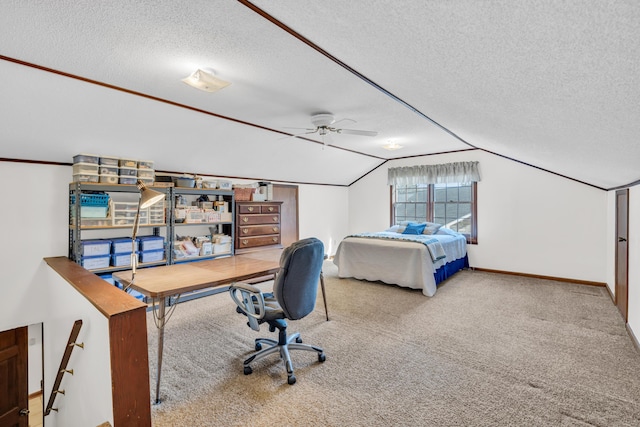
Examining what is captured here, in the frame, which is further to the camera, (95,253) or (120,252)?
(120,252)

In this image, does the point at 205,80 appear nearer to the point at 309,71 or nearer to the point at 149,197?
the point at 309,71

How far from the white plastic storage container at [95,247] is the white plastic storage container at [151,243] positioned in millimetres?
359

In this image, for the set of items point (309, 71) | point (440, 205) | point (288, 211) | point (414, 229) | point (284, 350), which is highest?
point (309, 71)

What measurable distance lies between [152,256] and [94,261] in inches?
24.2

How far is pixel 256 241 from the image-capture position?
200 inches

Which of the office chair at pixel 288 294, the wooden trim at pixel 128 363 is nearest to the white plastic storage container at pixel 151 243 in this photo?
the office chair at pixel 288 294

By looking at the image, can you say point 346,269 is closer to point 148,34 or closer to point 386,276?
point 386,276

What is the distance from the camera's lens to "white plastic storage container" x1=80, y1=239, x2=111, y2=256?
338cm

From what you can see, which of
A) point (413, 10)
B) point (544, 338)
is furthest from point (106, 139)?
point (544, 338)

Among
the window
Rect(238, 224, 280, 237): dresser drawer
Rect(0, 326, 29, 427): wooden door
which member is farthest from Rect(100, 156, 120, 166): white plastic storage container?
the window

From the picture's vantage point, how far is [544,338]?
297cm

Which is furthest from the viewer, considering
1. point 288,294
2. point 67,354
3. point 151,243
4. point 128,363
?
point 151,243

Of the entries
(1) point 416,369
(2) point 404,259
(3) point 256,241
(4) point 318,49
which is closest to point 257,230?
(3) point 256,241

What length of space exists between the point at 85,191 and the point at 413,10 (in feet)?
12.6
